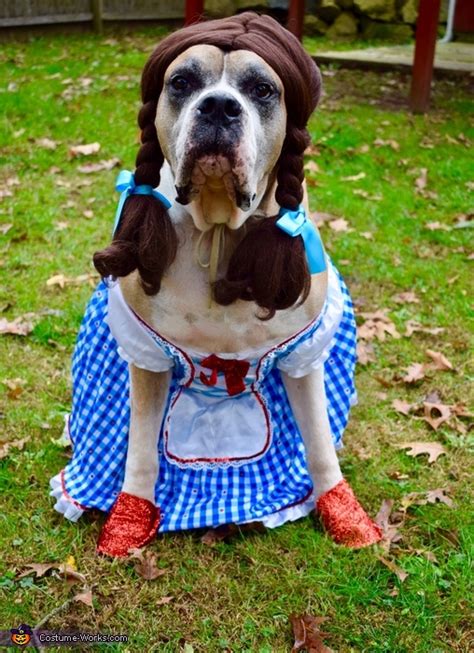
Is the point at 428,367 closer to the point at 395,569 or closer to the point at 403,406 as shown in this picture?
the point at 403,406

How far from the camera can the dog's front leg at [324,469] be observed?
2.71 m

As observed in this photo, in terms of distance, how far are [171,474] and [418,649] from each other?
101 cm

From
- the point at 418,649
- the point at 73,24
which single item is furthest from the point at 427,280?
the point at 73,24

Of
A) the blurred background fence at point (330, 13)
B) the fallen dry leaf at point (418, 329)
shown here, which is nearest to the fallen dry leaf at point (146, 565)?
the fallen dry leaf at point (418, 329)

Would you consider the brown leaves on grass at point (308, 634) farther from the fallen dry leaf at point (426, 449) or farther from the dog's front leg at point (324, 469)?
the fallen dry leaf at point (426, 449)

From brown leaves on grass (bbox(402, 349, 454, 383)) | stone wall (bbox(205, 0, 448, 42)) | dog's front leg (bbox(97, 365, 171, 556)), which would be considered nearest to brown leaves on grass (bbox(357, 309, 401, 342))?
brown leaves on grass (bbox(402, 349, 454, 383))

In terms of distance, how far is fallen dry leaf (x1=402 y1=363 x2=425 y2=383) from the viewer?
3.81 metres

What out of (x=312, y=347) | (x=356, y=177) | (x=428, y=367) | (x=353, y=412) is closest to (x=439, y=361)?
(x=428, y=367)

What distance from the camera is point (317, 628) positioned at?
237cm

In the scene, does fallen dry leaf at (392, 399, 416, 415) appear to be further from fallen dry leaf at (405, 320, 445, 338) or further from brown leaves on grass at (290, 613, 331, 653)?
brown leaves on grass at (290, 613, 331, 653)

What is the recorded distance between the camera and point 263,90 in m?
2.07

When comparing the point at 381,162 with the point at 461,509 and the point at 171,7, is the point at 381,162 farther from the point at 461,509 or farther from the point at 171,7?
the point at 171,7

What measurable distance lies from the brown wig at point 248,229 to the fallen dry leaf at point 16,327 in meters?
1.91

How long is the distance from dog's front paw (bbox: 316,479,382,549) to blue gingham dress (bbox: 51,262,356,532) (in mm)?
140
